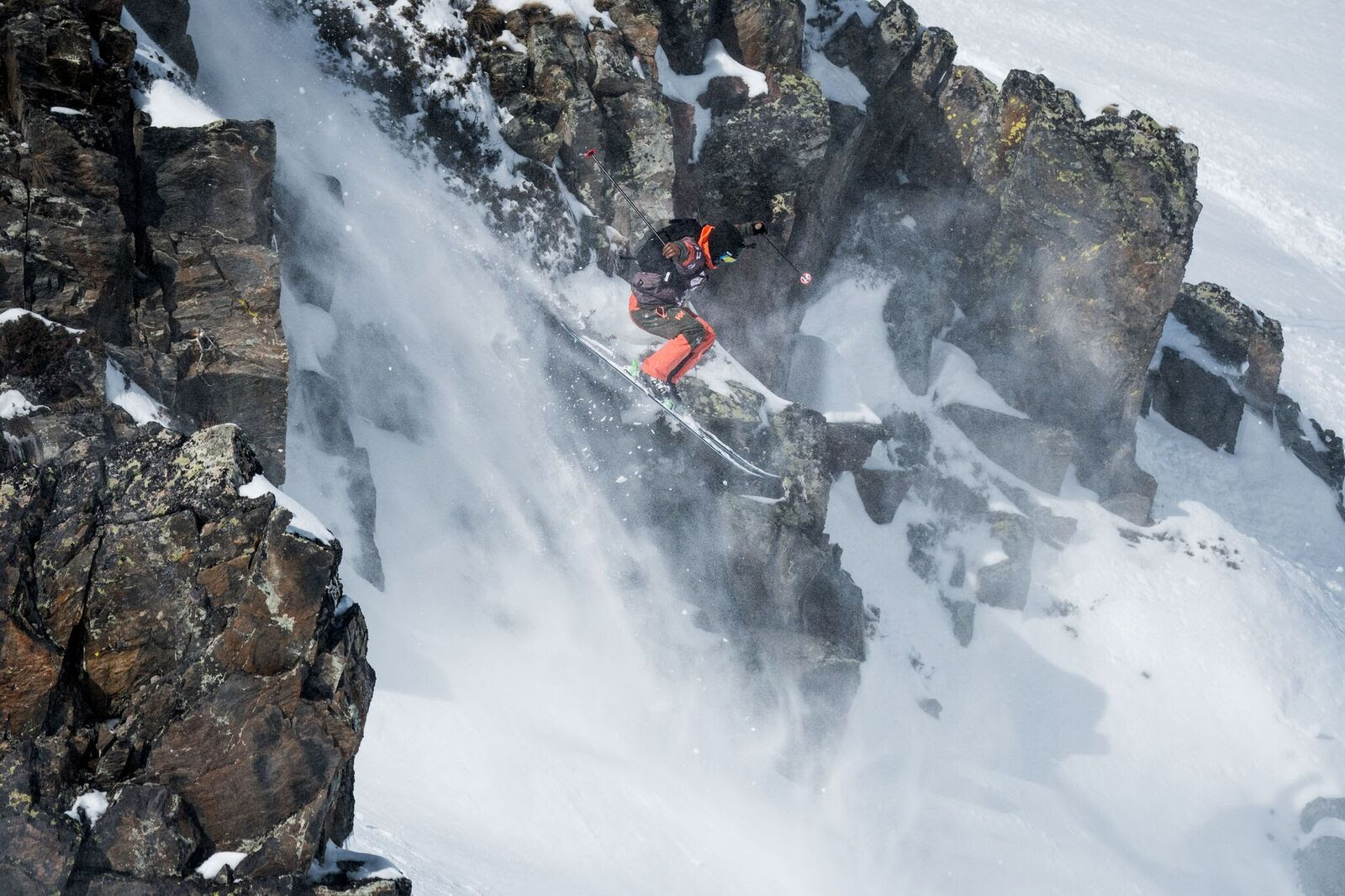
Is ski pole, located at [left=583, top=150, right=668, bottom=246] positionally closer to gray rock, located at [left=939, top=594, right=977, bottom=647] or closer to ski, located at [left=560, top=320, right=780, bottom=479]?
ski, located at [left=560, top=320, right=780, bottom=479]

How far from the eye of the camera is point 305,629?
8.36 metres

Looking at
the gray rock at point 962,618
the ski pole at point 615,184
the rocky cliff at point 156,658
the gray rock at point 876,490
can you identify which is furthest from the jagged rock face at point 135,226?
the gray rock at point 962,618

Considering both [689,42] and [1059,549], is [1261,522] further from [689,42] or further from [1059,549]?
[689,42]

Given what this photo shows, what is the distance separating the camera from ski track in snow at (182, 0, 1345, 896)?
1576 centimetres

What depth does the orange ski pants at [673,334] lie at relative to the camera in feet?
55.3

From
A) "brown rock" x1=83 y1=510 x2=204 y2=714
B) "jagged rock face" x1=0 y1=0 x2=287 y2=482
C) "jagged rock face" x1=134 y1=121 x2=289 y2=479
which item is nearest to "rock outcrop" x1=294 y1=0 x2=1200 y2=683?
"jagged rock face" x1=134 y1=121 x2=289 y2=479

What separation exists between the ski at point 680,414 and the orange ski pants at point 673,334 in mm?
755

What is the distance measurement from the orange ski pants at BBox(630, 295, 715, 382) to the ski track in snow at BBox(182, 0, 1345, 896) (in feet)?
5.63

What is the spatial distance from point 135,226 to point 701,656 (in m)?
12.6

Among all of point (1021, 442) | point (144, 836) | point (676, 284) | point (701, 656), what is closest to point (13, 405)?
A: point (144, 836)

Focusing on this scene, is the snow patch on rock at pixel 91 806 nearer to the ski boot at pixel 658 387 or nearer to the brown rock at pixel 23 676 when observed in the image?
the brown rock at pixel 23 676

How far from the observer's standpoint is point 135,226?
12.3 m

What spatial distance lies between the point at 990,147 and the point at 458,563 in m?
17.3

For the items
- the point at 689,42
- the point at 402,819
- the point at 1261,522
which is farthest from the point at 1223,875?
the point at 689,42
